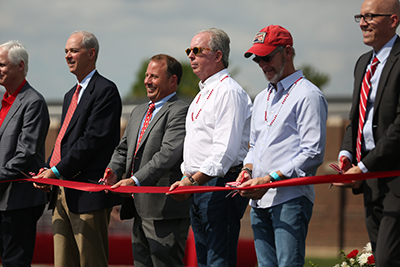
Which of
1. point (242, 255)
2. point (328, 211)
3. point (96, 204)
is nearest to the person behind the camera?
point (96, 204)

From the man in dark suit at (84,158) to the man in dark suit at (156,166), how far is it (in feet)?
0.69

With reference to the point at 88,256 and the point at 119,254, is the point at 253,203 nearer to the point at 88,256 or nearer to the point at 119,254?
the point at 88,256

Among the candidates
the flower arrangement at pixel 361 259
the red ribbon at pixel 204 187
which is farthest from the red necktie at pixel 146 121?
the flower arrangement at pixel 361 259

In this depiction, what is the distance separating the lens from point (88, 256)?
16.0ft

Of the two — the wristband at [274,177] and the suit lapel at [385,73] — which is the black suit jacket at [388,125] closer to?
the suit lapel at [385,73]

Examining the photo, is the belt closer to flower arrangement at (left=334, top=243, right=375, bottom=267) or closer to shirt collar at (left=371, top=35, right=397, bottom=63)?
shirt collar at (left=371, top=35, right=397, bottom=63)

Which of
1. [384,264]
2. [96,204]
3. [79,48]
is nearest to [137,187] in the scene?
[96,204]

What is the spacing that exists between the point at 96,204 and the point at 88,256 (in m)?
0.49

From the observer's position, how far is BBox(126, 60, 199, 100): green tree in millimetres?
62134

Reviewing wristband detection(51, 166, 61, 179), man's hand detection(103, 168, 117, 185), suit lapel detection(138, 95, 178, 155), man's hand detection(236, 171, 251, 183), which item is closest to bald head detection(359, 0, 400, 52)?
man's hand detection(236, 171, 251, 183)

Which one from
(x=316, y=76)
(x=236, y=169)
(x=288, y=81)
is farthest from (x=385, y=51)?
(x=316, y=76)

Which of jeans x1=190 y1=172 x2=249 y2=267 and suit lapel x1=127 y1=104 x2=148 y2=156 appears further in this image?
suit lapel x1=127 y1=104 x2=148 y2=156

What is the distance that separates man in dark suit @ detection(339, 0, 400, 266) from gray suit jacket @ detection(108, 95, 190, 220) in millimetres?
1629

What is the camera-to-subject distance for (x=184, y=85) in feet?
209
